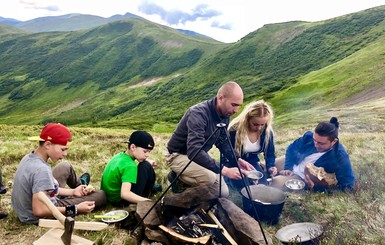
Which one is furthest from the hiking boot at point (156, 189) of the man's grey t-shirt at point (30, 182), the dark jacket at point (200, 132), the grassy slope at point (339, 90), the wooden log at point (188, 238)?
the grassy slope at point (339, 90)

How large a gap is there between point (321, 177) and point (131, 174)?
4.24 meters

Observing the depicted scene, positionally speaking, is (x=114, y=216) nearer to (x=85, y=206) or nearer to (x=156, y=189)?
(x=85, y=206)

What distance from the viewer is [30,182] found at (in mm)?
5691

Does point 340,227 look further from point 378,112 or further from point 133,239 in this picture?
point 378,112

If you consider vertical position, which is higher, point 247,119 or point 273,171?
point 247,119

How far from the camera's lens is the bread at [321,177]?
759cm

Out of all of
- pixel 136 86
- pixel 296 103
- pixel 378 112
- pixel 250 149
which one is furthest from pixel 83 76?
pixel 250 149

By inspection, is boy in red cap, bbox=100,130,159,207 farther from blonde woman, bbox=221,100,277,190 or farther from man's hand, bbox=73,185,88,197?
blonde woman, bbox=221,100,277,190

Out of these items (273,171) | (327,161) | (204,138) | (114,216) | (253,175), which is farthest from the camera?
(273,171)

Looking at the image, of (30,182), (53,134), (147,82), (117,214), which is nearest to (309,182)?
(117,214)

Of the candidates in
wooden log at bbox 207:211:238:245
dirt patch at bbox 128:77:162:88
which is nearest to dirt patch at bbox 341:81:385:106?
wooden log at bbox 207:211:238:245

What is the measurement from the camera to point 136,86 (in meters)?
170

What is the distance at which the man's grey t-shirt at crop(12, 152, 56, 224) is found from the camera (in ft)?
Answer: 18.4

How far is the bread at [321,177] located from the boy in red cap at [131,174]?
3.69 metres
